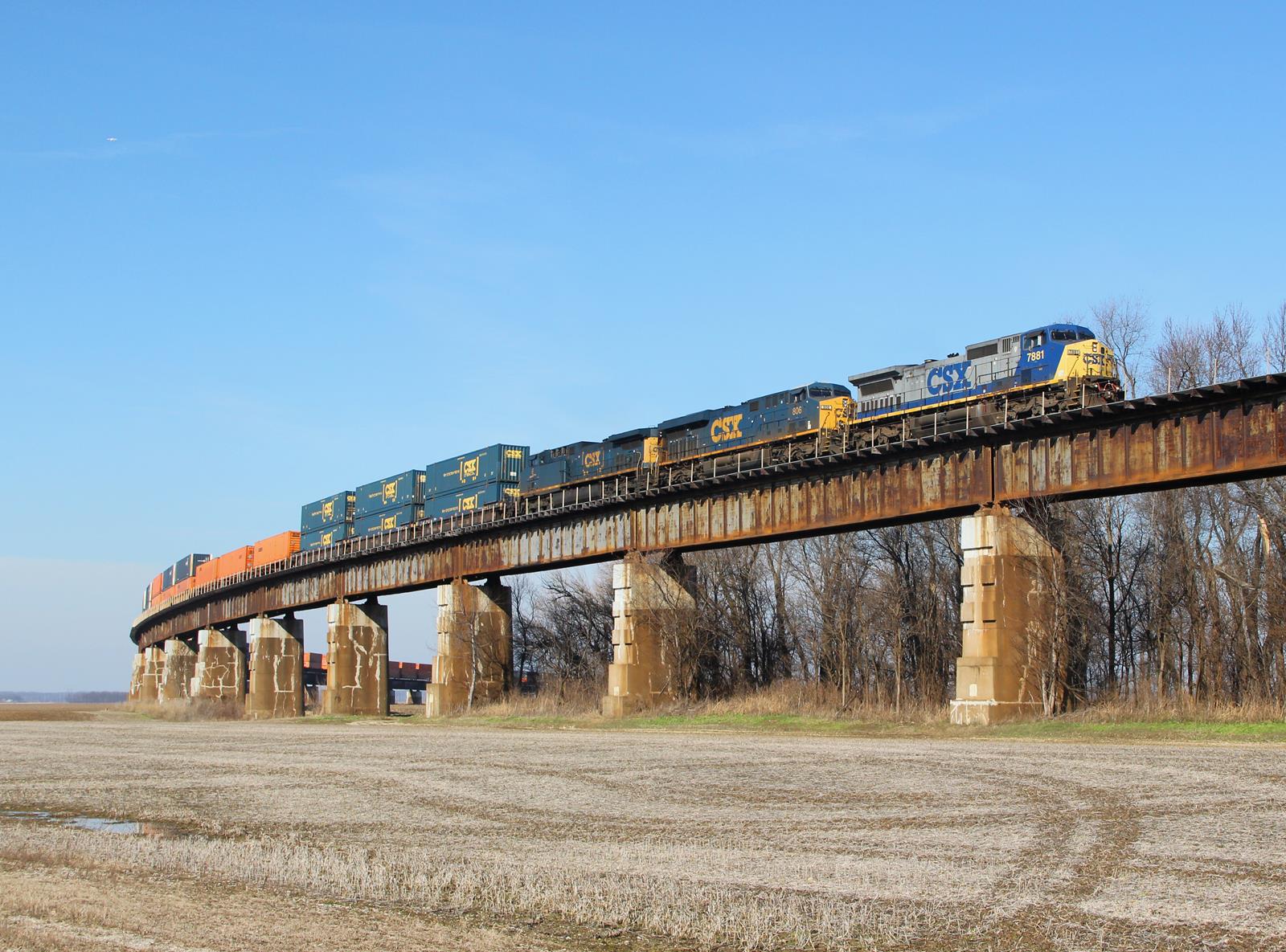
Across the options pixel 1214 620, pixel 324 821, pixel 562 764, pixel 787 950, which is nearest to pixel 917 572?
pixel 1214 620

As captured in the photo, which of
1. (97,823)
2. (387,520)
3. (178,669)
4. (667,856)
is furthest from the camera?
(178,669)

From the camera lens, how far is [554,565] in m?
57.8

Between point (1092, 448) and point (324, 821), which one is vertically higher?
point (1092, 448)

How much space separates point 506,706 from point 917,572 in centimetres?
2232

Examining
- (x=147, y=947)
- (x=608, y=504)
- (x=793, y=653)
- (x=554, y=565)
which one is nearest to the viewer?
(x=147, y=947)

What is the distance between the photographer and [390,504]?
249ft

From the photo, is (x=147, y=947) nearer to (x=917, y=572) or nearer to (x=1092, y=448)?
(x=1092, y=448)

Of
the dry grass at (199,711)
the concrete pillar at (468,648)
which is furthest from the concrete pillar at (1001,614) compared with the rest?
the dry grass at (199,711)

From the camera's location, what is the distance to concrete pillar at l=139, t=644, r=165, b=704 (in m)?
126

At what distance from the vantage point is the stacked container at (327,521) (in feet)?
267

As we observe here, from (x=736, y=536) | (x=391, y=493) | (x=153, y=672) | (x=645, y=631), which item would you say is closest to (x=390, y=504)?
(x=391, y=493)

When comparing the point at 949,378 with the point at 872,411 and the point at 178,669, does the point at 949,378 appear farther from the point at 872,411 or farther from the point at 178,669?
the point at 178,669

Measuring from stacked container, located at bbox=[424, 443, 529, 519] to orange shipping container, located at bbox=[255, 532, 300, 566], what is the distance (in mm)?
19463

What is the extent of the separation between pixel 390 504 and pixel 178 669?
2031 inches
